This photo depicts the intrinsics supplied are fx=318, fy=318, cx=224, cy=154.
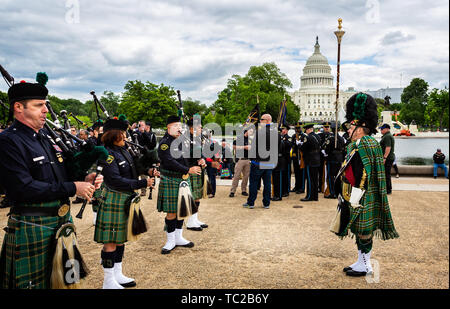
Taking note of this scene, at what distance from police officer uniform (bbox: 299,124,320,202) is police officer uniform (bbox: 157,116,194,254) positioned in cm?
469

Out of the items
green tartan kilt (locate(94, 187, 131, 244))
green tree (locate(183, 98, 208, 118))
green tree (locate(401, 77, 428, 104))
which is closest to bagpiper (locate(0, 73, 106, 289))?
green tartan kilt (locate(94, 187, 131, 244))

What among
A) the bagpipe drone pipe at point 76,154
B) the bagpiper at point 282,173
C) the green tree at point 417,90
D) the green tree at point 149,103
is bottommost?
the bagpiper at point 282,173

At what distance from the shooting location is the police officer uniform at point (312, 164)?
8.82 m

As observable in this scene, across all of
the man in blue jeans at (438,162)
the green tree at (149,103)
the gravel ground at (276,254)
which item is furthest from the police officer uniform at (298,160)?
the green tree at (149,103)

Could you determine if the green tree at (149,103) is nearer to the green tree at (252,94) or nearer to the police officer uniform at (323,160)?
the green tree at (252,94)

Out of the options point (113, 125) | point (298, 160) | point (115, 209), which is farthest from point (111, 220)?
point (298, 160)

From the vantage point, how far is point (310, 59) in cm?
12425

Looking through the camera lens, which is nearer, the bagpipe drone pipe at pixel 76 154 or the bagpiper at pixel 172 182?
the bagpipe drone pipe at pixel 76 154

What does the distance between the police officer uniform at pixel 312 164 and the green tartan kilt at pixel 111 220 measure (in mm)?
6219

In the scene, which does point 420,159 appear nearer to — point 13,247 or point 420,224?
point 420,224

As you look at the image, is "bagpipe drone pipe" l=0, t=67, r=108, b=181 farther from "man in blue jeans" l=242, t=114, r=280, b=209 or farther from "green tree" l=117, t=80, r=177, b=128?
"green tree" l=117, t=80, r=177, b=128

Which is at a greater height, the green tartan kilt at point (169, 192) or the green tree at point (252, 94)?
the green tree at point (252, 94)

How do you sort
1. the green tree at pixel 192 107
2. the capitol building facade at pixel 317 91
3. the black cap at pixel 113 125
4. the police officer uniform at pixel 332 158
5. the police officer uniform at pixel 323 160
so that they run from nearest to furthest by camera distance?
1. the black cap at pixel 113 125
2. the police officer uniform at pixel 332 158
3. the police officer uniform at pixel 323 160
4. the green tree at pixel 192 107
5. the capitol building facade at pixel 317 91
